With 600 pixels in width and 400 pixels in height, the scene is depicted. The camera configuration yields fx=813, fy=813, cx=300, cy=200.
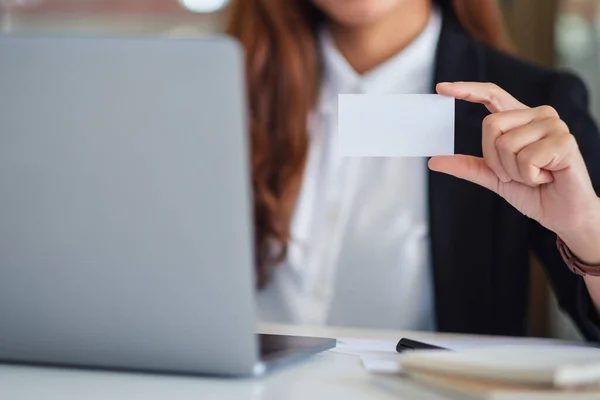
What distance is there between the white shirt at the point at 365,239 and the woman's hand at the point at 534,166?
17.6 inches

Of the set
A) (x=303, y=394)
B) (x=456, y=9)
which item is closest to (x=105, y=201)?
(x=303, y=394)

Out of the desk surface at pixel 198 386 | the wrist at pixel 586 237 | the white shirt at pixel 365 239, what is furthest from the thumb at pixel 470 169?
the white shirt at pixel 365 239

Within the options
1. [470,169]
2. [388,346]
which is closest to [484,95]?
[470,169]

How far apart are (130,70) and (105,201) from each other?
100 millimetres

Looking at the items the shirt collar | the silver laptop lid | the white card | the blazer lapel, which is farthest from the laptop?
the shirt collar

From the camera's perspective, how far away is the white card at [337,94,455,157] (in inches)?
31.9

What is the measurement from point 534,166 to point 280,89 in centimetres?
82

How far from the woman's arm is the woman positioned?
19 cm

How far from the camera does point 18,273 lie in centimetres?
65

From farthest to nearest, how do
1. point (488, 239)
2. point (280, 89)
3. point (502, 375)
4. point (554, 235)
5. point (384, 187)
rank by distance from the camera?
point (280, 89) < point (384, 187) < point (488, 239) < point (554, 235) < point (502, 375)

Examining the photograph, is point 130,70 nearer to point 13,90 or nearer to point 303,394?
point 13,90

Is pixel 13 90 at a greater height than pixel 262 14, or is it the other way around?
pixel 262 14

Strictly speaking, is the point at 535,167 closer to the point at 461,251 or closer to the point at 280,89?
the point at 461,251

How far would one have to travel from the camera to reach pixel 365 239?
4.78 feet
